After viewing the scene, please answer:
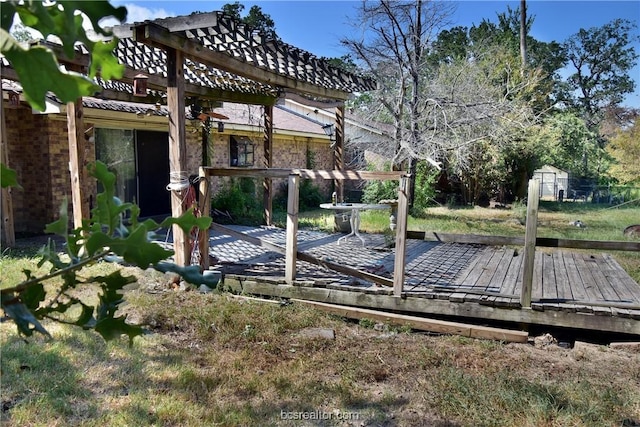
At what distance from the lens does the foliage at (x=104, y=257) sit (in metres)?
0.95

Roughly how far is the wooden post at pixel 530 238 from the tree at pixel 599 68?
3227cm

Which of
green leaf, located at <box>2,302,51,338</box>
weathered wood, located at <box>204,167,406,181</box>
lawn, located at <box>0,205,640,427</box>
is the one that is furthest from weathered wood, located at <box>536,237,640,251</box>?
green leaf, located at <box>2,302,51,338</box>

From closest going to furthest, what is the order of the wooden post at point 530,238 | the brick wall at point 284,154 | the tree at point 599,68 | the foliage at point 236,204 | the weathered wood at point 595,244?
the wooden post at point 530,238 < the weathered wood at point 595,244 < the foliage at point 236,204 < the brick wall at point 284,154 < the tree at point 599,68

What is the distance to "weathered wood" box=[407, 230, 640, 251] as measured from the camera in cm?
548

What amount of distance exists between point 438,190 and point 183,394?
15931 mm

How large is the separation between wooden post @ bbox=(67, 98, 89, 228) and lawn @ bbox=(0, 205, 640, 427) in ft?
4.80

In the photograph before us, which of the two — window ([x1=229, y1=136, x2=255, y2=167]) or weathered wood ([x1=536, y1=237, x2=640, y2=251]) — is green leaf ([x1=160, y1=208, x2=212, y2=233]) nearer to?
weathered wood ([x1=536, y1=237, x2=640, y2=251])

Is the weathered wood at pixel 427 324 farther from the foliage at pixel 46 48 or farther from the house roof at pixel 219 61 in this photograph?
the foliage at pixel 46 48

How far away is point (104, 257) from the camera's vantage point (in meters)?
1.05

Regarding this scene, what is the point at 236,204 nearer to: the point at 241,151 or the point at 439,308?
the point at 241,151

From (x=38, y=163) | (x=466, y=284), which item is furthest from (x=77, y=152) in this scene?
(x=466, y=284)

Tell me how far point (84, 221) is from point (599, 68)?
38.7 metres

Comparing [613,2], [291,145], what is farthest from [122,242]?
[613,2]

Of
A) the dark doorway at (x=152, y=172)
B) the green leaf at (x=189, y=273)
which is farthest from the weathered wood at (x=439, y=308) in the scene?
the dark doorway at (x=152, y=172)
